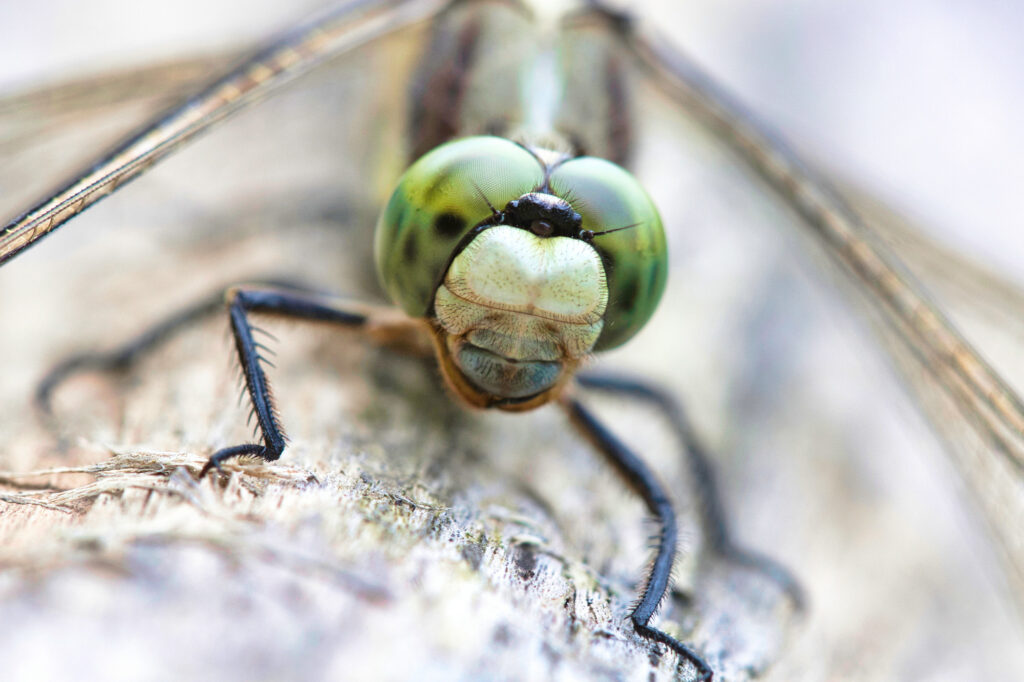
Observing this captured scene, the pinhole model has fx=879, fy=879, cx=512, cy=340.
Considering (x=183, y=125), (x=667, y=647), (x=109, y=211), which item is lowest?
(x=667, y=647)

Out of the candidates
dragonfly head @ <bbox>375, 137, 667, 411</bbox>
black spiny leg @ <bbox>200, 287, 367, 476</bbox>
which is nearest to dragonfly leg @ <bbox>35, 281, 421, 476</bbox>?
black spiny leg @ <bbox>200, 287, 367, 476</bbox>

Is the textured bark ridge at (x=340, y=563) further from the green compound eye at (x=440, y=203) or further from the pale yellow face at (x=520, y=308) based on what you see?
the green compound eye at (x=440, y=203)

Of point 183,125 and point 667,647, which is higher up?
point 183,125

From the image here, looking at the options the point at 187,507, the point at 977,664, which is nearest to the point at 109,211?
the point at 187,507

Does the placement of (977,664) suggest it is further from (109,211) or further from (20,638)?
(109,211)

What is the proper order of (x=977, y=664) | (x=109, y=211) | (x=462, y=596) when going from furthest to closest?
(x=109, y=211) → (x=977, y=664) → (x=462, y=596)

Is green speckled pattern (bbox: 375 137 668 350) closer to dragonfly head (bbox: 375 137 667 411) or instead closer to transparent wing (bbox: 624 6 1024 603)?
dragonfly head (bbox: 375 137 667 411)

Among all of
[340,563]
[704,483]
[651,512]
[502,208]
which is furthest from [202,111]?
[704,483]
